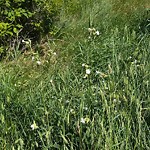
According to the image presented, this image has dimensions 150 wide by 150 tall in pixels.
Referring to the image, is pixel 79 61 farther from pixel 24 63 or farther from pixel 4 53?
pixel 4 53

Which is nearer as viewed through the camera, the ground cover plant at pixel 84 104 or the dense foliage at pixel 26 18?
the ground cover plant at pixel 84 104

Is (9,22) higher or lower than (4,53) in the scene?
higher

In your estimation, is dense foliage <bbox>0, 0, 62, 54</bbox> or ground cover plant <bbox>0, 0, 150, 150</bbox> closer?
ground cover plant <bbox>0, 0, 150, 150</bbox>

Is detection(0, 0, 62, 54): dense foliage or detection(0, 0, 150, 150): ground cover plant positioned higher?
detection(0, 0, 62, 54): dense foliage

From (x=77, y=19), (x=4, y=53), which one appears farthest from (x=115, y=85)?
(x=77, y=19)

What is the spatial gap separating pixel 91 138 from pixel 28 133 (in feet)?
1.68

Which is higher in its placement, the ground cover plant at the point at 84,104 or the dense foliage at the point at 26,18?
the dense foliage at the point at 26,18

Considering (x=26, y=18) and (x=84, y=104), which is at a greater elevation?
(x=26, y=18)

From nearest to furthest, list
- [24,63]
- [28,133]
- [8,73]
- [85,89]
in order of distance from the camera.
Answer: [28,133]
[85,89]
[8,73]
[24,63]

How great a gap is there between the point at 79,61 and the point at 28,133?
1492mm

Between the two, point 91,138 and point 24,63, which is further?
point 24,63

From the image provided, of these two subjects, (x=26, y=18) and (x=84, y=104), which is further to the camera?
(x=26, y=18)

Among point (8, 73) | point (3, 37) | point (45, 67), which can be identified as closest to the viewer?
point (8, 73)

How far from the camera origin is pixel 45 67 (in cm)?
423
